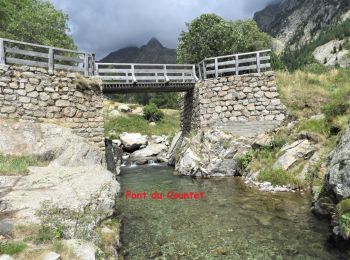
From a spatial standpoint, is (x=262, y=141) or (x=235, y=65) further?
(x=235, y=65)

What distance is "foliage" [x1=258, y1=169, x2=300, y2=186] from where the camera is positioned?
14880 millimetres

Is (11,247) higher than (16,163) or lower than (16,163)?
lower

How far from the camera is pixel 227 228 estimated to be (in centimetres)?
982

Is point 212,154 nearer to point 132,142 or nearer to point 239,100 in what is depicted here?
point 239,100

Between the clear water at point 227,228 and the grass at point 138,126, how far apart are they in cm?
3682

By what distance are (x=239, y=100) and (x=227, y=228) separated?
1405cm

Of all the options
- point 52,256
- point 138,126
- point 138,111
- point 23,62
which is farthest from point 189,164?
point 138,111

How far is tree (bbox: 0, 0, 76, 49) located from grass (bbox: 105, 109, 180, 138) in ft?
68.1

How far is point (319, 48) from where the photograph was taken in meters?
144

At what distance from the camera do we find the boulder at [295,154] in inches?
623

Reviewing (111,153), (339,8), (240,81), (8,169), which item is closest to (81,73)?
(111,153)

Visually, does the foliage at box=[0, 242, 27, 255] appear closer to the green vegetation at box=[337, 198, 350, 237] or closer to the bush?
the green vegetation at box=[337, 198, 350, 237]

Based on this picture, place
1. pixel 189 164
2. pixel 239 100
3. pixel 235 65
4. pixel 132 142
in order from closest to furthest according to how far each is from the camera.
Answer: pixel 189 164 < pixel 239 100 < pixel 235 65 < pixel 132 142

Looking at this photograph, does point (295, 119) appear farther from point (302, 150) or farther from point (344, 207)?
point (344, 207)
